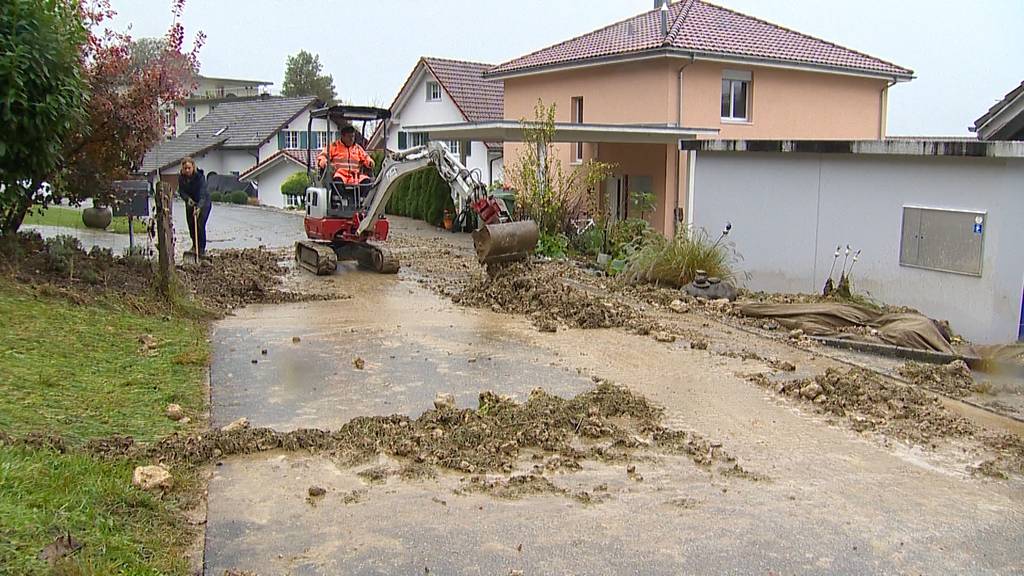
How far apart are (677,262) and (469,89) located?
23836 millimetres

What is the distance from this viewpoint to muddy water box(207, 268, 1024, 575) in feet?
17.4

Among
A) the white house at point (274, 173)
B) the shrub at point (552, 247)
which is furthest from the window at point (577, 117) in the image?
the white house at point (274, 173)

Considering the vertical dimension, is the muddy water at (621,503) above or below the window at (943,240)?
below

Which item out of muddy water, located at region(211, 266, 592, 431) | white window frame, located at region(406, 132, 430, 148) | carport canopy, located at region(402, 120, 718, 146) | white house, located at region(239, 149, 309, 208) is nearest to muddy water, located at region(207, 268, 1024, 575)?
muddy water, located at region(211, 266, 592, 431)

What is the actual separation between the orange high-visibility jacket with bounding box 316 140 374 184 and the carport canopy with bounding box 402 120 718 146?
2.95m

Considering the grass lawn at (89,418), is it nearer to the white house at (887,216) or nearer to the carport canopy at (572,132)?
the white house at (887,216)

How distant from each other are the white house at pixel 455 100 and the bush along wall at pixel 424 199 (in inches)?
143

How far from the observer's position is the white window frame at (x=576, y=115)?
27.7 meters

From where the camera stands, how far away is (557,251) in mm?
18516

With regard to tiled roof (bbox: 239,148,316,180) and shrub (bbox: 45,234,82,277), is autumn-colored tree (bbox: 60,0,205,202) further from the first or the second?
tiled roof (bbox: 239,148,316,180)

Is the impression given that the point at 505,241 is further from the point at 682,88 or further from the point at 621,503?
the point at 682,88

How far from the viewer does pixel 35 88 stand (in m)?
10.8

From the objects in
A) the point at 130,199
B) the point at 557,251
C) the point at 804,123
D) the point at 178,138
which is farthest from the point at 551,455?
the point at 178,138

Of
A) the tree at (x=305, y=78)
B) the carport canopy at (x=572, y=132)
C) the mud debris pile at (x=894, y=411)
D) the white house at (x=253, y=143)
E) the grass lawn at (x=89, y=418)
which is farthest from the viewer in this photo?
the tree at (x=305, y=78)
